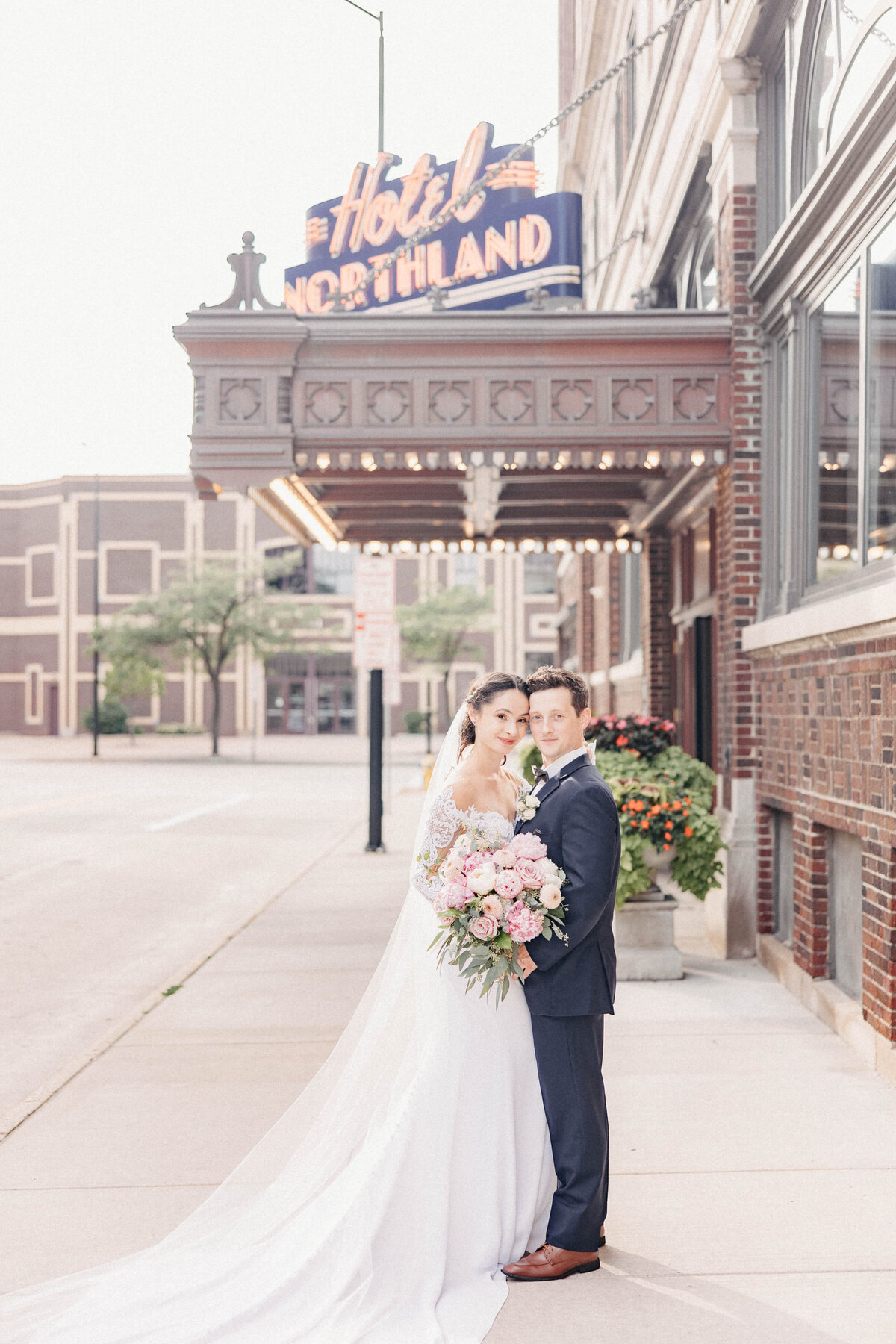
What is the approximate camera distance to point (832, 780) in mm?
7078

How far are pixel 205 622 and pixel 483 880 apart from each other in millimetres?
42097

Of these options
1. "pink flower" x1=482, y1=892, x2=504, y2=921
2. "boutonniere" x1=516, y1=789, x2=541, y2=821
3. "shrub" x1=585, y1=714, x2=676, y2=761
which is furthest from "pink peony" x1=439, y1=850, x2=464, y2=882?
"shrub" x1=585, y1=714, x2=676, y2=761

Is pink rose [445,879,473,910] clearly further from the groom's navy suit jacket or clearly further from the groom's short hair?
the groom's short hair

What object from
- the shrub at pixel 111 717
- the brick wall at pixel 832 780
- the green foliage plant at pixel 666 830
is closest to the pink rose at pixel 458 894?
the brick wall at pixel 832 780

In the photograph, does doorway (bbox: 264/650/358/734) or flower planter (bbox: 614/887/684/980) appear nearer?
flower planter (bbox: 614/887/684/980)

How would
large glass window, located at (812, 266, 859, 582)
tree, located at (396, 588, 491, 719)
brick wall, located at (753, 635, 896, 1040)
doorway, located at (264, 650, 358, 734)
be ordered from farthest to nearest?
doorway, located at (264, 650, 358, 734), tree, located at (396, 588, 491, 719), large glass window, located at (812, 266, 859, 582), brick wall, located at (753, 635, 896, 1040)

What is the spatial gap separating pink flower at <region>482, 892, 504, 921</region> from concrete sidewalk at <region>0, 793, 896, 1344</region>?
3.95ft

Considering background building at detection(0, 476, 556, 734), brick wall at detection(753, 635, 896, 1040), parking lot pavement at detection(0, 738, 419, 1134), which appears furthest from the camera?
background building at detection(0, 476, 556, 734)

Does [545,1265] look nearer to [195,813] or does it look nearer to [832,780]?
[832,780]

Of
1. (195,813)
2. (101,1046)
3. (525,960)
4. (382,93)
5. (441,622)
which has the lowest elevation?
(195,813)

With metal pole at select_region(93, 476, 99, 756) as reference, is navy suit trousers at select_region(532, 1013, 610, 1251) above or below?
below

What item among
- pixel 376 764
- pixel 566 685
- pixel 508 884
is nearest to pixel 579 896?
pixel 508 884

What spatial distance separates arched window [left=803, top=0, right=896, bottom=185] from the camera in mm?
6648

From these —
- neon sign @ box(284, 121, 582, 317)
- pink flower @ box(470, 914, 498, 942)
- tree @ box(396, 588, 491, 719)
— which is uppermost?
neon sign @ box(284, 121, 582, 317)
